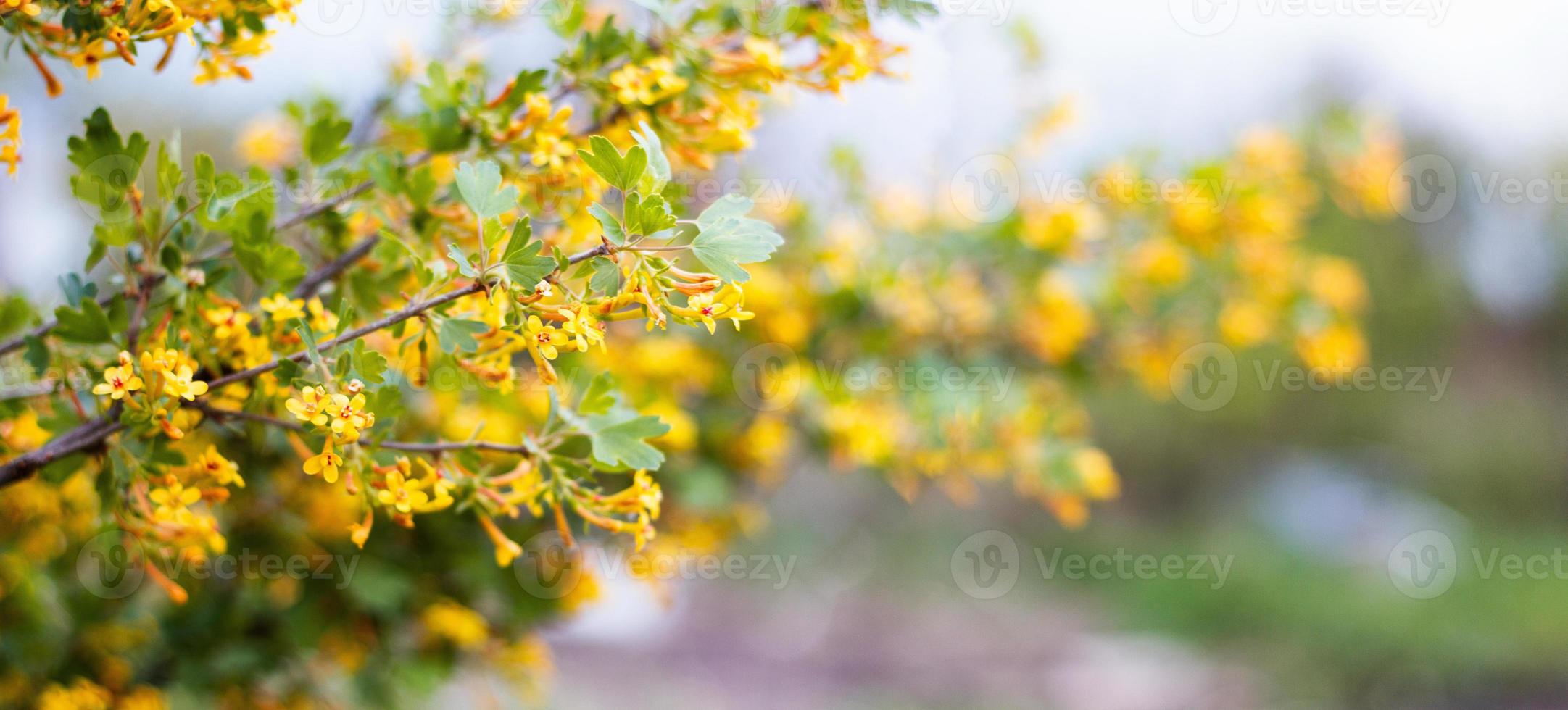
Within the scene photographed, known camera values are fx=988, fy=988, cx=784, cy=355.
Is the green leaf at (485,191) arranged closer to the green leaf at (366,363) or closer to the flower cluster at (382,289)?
the flower cluster at (382,289)

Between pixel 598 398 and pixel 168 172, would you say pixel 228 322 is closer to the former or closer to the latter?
pixel 168 172

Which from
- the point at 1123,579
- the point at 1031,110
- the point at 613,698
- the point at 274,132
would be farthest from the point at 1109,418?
the point at 274,132

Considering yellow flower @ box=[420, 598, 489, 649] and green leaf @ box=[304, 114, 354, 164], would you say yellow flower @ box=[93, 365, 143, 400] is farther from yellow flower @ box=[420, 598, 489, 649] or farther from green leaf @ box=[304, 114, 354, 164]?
yellow flower @ box=[420, 598, 489, 649]

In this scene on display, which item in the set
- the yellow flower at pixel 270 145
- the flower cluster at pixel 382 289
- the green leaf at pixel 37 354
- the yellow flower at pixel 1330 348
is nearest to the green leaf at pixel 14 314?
the flower cluster at pixel 382 289

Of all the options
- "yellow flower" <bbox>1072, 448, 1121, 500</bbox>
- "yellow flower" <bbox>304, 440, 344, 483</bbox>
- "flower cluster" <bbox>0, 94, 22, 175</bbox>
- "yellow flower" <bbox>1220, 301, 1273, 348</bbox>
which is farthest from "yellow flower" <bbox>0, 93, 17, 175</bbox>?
"yellow flower" <bbox>1220, 301, 1273, 348</bbox>

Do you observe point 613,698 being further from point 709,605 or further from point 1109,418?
point 1109,418

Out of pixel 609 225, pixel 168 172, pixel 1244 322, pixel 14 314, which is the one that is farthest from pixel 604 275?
pixel 1244 322

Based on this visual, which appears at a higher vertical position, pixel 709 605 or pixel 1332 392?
pixel 1332 392
